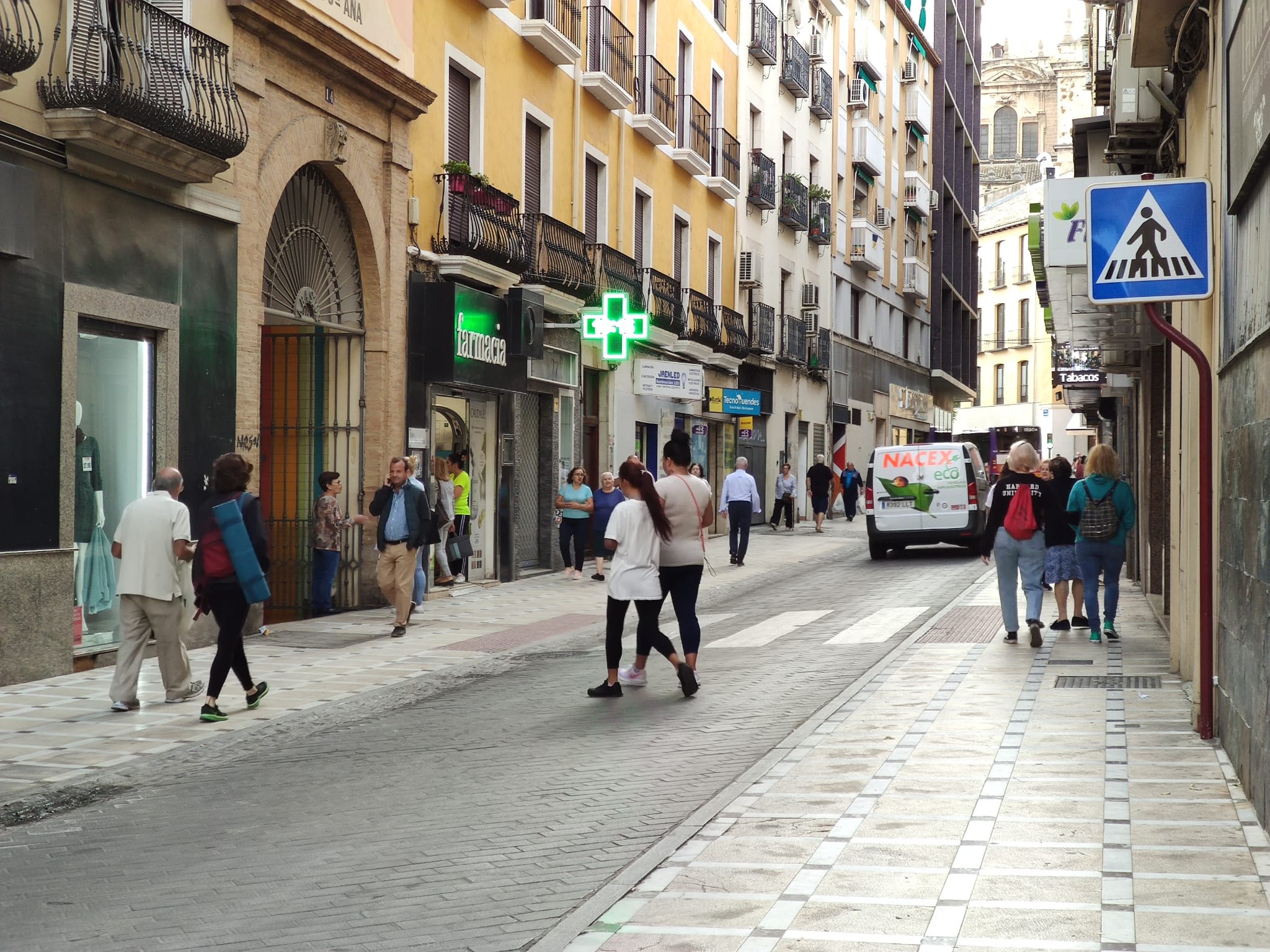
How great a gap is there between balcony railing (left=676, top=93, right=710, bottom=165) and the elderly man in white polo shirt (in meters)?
20.9

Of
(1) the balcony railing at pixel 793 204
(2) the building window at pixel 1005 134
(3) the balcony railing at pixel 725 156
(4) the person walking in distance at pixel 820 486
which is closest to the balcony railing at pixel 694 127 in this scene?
(3) the balcony railing at pixel 725 156

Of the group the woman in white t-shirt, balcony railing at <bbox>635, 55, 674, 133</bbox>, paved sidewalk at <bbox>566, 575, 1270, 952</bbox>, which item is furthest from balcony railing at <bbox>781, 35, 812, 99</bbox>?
paved sidewalk at <bbox>566, 575, 1270, 952</bbox>

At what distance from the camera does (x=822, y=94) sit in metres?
40.3

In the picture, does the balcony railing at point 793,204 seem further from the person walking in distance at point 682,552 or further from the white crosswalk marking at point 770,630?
the person walking in distance at point 682,552

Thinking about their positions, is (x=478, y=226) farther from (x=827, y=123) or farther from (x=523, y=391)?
(x=827, y=123)

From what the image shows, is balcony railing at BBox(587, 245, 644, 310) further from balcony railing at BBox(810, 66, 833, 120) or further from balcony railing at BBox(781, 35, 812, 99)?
balcony railing at BBox(810, 66, 833, 120)

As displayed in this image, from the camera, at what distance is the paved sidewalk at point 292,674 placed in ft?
28.3

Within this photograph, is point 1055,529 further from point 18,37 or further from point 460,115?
point 460,115


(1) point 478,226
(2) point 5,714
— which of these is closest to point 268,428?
(1) point 478,226

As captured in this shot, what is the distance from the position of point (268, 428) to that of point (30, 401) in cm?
577

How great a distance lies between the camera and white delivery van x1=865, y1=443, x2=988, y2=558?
80.7ft

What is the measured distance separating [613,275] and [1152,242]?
57.6 feet

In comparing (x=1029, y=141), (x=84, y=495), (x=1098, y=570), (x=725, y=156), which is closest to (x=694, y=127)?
(x=725, y=156)

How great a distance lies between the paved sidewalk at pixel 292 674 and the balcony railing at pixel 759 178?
1595 cm
